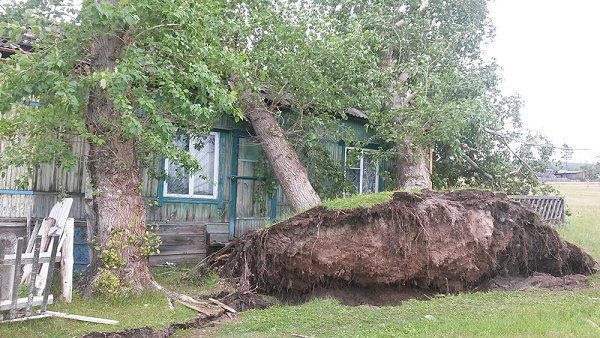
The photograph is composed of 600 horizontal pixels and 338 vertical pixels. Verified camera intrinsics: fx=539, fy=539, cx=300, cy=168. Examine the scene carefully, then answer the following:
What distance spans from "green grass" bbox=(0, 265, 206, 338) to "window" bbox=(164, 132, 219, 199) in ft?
12.8

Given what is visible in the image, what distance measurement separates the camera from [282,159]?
1210cm

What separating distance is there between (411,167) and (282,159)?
444 cm

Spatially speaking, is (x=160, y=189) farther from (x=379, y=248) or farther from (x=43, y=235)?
(x=379, y=248)

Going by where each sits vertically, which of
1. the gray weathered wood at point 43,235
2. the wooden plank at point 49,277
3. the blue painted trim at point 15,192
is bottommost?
the wooden plank at point 49,277

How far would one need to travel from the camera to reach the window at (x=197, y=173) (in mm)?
11836

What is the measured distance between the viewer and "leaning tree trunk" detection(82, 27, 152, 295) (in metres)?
7.97

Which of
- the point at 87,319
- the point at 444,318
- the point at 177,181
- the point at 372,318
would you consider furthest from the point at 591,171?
the point at 87,319

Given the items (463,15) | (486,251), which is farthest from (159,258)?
(463,15)

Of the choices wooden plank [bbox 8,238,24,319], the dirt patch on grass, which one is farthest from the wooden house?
the dirt patch on grass

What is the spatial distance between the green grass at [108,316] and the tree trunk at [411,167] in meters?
8.05

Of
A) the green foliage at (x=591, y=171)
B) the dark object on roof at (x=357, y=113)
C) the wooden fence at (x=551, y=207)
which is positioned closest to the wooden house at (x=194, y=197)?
the dark object on roof at (x=357, y=113)

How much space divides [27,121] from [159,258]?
15.1ft

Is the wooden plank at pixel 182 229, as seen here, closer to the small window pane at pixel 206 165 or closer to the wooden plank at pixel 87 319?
the small window pane at pixel 206 165

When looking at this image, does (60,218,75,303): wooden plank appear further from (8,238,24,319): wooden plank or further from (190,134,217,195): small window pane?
(190,134,217,195): small window pane
